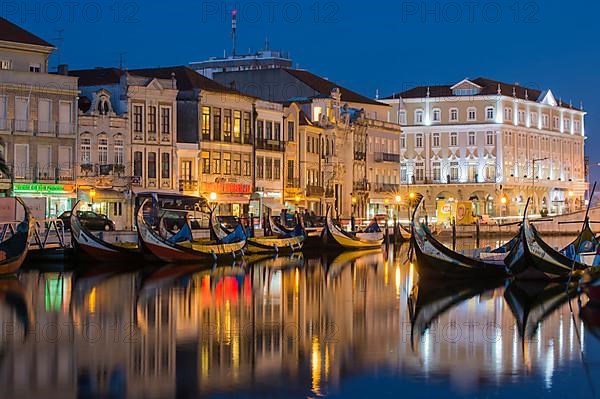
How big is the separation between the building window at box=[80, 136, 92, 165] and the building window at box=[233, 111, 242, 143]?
10146 mm

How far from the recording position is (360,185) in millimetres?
69500

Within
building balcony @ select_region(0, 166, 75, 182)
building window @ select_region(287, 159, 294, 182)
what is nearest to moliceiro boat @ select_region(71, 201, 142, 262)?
building balcony @ select_region(0, 166, 75, 182)

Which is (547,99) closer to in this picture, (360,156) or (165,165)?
(360,156)

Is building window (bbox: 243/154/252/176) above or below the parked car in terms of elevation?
above

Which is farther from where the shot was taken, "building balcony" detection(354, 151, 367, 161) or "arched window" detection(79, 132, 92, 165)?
"building balcony" detection(354, 151, 367, 161)

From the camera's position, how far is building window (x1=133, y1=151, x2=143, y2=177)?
4875 cm

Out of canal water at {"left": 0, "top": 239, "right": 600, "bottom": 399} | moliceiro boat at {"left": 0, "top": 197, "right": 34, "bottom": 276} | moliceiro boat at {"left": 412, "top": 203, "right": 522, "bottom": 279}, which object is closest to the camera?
canal water at {"left": 0, "top": 239, "right": 600, "bottom": 399}

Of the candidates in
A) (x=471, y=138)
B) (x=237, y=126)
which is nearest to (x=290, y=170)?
(x=237, y=126)

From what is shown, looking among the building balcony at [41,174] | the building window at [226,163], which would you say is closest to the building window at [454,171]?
the building window at [226,163]

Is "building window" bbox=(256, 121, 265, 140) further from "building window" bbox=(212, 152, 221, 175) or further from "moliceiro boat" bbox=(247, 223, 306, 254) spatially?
"moliceiro boat" bbox=(247, 223, 306, 254)

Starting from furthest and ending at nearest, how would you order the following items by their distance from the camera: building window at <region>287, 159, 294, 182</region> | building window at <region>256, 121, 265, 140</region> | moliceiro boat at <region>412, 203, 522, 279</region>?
building window at <region>287, 159, 294, 182</region>
building window at <region>256, 121, 265, 140</region>
moliceiro boat at <region>412, 203, 522, 279</region>

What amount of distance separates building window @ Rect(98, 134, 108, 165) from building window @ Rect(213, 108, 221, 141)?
733 cm

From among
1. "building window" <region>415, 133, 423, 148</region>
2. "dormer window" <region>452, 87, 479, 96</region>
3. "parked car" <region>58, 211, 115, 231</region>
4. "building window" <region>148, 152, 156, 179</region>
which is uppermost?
"dormer window" <region>452, 87, 479, 96</region>

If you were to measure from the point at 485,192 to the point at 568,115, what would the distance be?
15250 mm
